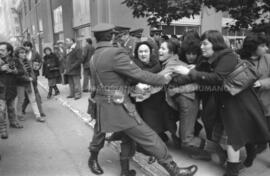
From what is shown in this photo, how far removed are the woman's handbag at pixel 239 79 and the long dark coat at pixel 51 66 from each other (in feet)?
21.4

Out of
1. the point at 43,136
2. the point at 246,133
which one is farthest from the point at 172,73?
the point at 43,136

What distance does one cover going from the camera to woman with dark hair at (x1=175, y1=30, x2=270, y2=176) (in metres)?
2.70

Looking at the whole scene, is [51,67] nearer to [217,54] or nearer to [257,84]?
[217,54]

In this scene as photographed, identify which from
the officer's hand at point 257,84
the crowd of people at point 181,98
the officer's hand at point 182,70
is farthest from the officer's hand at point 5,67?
the officer's hand at point 257,84

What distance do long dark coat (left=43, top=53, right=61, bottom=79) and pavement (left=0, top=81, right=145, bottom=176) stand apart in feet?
8.19

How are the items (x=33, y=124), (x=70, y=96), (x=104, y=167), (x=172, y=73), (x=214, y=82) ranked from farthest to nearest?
(x=70, y=96) < (x=33, y=124) < (x=104, y=167) < (x=172, y=73) < (x=214, y=82)

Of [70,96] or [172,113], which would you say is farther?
[70,96]

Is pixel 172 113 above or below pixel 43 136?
above

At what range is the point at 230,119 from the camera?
2.78m

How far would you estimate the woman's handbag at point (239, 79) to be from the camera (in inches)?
103

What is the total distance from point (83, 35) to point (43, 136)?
10.7m

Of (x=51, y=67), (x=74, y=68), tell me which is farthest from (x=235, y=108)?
(x=51, y=67)

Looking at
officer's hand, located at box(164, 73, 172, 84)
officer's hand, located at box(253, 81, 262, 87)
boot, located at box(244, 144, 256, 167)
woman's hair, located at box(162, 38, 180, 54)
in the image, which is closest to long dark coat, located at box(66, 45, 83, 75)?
woman's hair, located at box(162, 38, 180, 54)

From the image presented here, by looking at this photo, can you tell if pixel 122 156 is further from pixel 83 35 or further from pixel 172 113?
pixel 83 35
